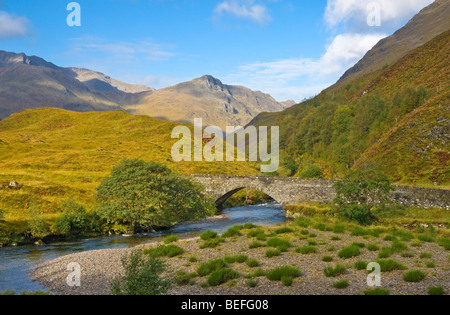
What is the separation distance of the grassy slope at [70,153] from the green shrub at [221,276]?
33.0 metres

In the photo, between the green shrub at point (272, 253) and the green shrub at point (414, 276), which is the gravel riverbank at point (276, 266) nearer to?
the green shrub at point (414, 276)

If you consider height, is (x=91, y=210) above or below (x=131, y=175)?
below

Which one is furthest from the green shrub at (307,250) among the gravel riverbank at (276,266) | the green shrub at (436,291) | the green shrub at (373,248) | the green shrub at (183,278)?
the green shrub at (436,291)

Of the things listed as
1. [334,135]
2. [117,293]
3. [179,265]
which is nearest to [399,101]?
[334,135]

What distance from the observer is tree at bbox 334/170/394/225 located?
41375mm

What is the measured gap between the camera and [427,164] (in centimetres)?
5812

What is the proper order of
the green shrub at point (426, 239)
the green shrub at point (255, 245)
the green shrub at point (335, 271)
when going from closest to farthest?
the green shrub at point (335, 271) < the green shrub at point (255, 245) < the green shrub at point (426, 239)

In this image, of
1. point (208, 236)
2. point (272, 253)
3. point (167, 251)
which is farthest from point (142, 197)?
point (272, 253)

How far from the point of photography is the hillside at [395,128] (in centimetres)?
6022

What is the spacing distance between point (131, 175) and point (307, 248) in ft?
101

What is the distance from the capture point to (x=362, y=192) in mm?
43188

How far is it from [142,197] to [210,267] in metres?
28.5
